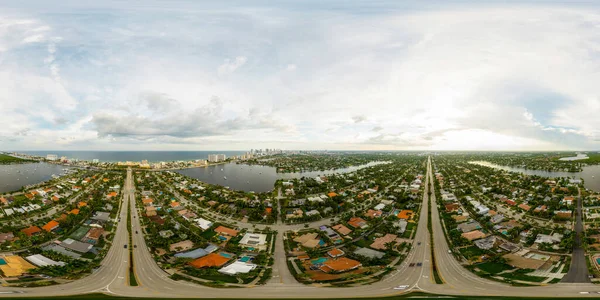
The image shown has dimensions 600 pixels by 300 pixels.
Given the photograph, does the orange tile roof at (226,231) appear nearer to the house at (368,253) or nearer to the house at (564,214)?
the house at (368,253)

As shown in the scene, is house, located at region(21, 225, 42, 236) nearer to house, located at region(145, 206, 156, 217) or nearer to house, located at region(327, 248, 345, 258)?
house, located at region(145, 206, 156, 217)

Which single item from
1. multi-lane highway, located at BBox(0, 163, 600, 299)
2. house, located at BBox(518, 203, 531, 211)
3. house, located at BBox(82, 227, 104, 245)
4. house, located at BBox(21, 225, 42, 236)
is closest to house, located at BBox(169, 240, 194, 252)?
multi-lane highway, located at BBox(0, 163, 600, 299)

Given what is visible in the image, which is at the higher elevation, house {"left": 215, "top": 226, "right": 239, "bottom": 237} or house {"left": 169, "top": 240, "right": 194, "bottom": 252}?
house {"left": 215, "top": 226, "right": 239, "bottom": 237}

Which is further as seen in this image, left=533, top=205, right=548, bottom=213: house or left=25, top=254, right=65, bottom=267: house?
left=533, top=205, right=548, bottom=213: house

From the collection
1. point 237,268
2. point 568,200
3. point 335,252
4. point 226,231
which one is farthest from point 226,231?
point 568,200

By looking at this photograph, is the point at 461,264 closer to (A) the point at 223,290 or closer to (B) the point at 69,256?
(A) the point at 223,290

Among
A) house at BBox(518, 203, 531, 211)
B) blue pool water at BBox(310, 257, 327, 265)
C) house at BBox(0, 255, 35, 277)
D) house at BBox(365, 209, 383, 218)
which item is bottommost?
house at BBox(0, 255, 35, 277)

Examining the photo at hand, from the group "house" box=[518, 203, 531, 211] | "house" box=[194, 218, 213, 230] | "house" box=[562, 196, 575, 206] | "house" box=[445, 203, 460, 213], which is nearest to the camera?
"house" box=[194, 218, 213, 230]

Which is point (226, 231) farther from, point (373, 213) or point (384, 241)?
point (373, 213)
